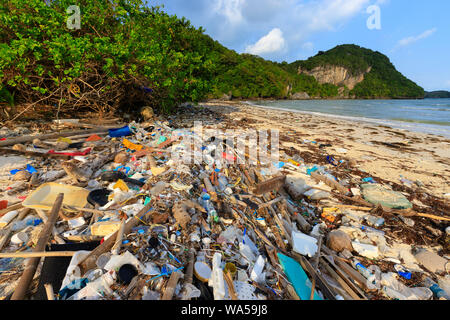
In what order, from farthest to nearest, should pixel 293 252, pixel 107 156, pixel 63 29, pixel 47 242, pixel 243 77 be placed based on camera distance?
pixel 243 77 → pixel 63 29 → pixel 107 156 → pixel 293 252 → pixel 47 242

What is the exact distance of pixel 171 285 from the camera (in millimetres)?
1559

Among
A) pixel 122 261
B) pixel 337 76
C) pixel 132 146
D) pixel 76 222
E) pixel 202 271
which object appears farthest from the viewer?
pixel 337 76

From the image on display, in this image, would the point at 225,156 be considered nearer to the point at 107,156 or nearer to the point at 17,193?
the point at 107,156

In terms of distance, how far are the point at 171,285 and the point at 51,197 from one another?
2428 millimetres

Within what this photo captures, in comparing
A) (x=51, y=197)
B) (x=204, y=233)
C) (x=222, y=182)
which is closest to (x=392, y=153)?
(x=222, y=182)

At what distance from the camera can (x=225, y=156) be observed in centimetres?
487

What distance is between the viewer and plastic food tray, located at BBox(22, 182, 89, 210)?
96.2 inches

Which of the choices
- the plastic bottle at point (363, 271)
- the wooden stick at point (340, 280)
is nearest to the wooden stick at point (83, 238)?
the wooden stick at point (340, 280)

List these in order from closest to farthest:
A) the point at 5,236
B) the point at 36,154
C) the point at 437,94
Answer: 1. the point at 5,236
2. the point at 36,154
3. the point at 437,94

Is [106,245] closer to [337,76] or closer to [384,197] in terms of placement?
[384,197]

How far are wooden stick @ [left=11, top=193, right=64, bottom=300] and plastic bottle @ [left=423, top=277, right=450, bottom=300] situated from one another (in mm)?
4202

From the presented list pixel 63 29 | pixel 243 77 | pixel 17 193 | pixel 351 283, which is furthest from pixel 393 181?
pixel 243 77

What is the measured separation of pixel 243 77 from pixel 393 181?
53.0m

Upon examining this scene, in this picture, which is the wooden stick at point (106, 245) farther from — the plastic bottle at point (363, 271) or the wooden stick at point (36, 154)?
the wooden stick at point (36, 154)
